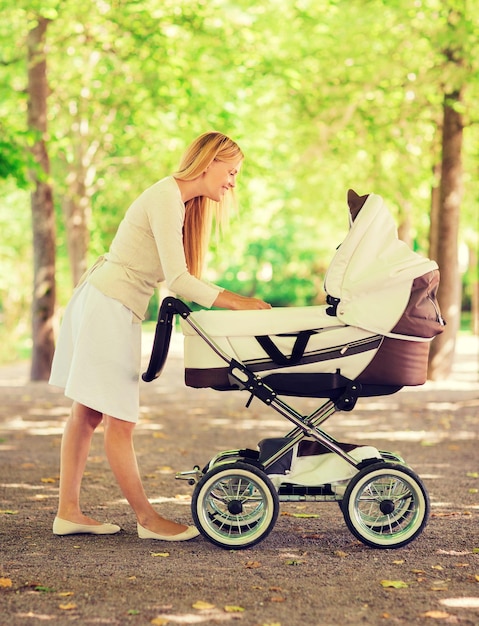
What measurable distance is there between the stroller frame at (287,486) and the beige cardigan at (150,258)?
5.1 inches

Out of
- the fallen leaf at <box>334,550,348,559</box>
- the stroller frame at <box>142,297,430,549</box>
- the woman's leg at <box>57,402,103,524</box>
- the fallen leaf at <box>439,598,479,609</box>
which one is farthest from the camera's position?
the woman's leg at <box>57,402,103,524</box>

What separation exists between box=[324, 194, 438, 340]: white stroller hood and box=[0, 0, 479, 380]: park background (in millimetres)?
6988

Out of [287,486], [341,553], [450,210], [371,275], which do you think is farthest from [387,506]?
[450,210]

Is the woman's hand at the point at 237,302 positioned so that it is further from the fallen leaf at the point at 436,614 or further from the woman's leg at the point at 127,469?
the fallen leaf at the point at 436,614

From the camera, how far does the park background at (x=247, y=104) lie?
14961 mm

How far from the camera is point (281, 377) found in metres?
5.17

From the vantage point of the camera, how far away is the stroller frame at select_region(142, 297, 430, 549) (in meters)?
5.10

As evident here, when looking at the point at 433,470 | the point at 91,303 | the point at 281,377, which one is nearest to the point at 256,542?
the point at 281,377

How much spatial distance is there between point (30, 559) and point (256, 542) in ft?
3.44

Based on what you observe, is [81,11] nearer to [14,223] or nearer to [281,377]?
[281,377]

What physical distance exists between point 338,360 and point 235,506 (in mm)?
843

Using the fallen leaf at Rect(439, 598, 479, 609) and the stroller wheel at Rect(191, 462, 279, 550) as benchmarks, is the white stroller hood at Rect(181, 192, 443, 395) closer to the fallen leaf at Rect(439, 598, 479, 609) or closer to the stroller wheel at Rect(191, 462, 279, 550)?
the stroller wheel at Rect(191, 462, 279, 550)

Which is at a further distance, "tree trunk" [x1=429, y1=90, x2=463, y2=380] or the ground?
"tree trunk" [x1=429, y1=90, x2=463, y2=380]

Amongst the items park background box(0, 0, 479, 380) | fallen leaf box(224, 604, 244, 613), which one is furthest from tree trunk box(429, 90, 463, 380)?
fallen leaf box(224, 604, 244, 613)
